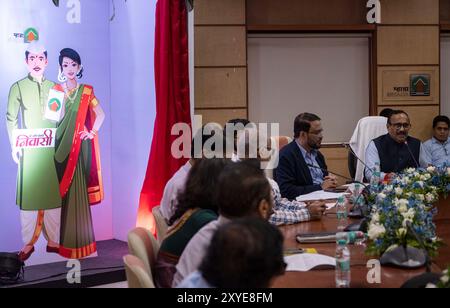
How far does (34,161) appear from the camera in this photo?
4.81m

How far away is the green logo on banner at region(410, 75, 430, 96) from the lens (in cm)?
644

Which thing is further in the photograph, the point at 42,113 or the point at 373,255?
the point at 42,113

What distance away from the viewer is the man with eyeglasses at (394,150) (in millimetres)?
5051

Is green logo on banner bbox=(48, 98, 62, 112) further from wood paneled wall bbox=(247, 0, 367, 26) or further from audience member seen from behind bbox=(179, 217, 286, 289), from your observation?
audience member seen from behind bbox=(179, 217, 286, 289)

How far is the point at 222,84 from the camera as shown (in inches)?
245

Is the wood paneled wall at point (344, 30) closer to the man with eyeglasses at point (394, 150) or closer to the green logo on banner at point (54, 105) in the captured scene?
the man with eyeglasses at point (394, 150)

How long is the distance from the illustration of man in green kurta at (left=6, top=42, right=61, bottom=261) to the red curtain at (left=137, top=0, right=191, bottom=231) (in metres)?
0.79

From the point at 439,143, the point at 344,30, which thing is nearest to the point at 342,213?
the point at 439,143

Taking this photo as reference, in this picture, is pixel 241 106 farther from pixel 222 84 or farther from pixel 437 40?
pixel 437 40

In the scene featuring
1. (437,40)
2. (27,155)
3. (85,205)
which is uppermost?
(437,40)

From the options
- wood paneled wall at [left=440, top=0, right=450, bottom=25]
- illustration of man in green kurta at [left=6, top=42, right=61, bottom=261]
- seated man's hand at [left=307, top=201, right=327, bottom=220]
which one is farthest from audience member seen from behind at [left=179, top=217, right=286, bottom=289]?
wood paneled wall at [left=440, top=0, right=450, bottom=25]
